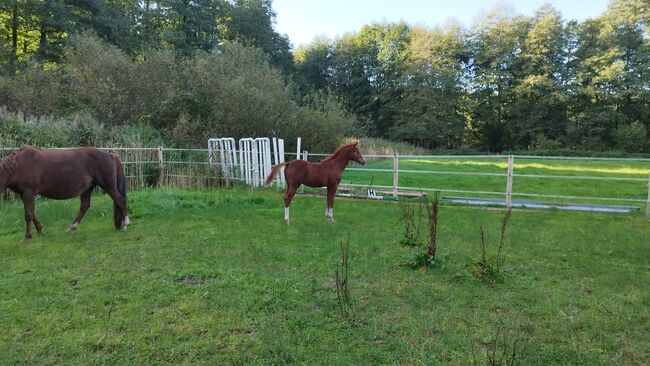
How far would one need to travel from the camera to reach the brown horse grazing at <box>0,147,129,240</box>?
5.57 m

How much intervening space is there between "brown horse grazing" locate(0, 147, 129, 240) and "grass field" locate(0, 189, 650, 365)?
1.42ft

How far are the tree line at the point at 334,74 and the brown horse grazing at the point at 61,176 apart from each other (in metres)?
7.51

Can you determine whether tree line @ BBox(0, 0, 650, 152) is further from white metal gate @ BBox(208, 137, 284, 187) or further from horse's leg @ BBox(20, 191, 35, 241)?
horse's leg @ BBox(20, 191, 35, 241)

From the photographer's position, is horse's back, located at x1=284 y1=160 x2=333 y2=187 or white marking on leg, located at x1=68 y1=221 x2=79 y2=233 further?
horse's back, located at x1=284 y1=160 x2=333 y2=187

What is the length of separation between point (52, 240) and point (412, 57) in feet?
138

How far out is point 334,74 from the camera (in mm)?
49250

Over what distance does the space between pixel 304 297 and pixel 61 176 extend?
447 centimetres

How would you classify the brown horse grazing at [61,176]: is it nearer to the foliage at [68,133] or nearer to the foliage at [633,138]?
the foliage at [68,133]

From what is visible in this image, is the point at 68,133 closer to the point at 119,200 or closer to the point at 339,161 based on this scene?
the point at 119,200

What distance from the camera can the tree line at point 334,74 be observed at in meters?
14.7

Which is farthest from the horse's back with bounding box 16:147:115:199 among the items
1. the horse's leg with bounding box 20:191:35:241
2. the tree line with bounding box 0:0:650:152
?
the tree line with bounding box 0:0:650:152

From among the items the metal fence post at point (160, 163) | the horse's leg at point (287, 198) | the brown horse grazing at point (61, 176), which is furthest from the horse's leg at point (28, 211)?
the metal fence post at point (160, 163)

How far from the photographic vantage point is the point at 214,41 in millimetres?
36344

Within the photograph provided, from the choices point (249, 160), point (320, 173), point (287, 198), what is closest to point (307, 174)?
point (320, 173)
